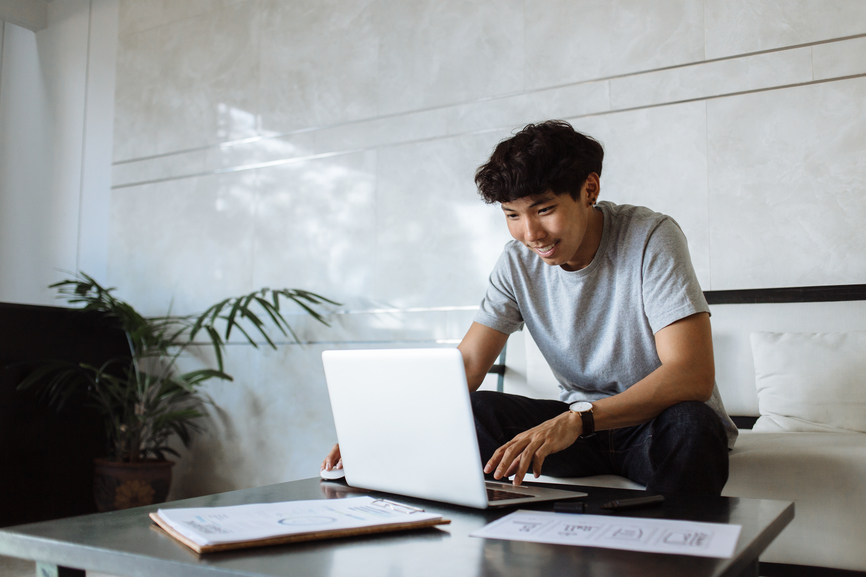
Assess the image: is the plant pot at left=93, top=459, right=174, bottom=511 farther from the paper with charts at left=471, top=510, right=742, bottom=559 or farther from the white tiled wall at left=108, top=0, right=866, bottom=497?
the paper with charts at left=471, top=510, right=742, bottom=559

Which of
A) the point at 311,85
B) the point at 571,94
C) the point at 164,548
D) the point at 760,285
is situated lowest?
the point at 164,548

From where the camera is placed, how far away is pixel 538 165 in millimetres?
1521

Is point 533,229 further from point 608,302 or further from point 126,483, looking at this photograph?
point 126,483

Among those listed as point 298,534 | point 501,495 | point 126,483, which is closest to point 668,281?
point 501,495

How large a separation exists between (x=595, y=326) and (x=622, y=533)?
90cm

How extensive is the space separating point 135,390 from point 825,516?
2.90 metres

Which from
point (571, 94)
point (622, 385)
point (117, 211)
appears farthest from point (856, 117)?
point (117, 211)

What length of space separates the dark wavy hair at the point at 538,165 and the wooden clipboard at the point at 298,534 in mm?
822

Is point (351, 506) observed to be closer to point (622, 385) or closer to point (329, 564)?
point (329, 564)

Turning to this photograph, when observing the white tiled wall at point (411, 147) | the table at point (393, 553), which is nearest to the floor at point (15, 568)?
the white tiled wall at point (411, 147)

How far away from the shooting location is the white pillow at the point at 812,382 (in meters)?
2.01

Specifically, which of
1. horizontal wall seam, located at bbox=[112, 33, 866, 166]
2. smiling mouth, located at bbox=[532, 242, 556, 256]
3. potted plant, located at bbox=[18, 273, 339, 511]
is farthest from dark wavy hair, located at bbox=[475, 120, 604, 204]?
potted plant, located at bbox=[18, 273, 339, 511]

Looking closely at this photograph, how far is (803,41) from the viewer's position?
2523 mm

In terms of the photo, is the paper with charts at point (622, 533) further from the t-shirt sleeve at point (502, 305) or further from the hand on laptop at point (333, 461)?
the t-shirt sleeve at point (502, 305)
